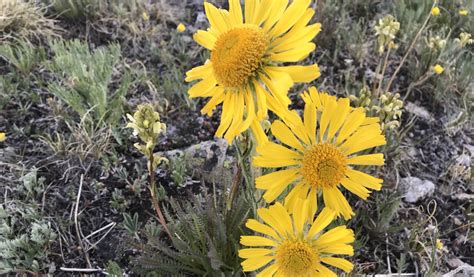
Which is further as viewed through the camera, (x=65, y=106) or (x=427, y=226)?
(x=65, y=106)

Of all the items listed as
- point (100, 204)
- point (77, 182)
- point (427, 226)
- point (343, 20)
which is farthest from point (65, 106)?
point (427, 226)

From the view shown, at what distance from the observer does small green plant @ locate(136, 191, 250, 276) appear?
1956mm

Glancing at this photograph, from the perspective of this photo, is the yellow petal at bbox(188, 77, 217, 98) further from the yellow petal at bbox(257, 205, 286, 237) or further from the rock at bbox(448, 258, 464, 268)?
the rock at bbox(448, 258, 464, 268)

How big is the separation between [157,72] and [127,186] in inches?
45.1

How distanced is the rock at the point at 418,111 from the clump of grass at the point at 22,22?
2824mm

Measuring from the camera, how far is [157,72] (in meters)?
3.42

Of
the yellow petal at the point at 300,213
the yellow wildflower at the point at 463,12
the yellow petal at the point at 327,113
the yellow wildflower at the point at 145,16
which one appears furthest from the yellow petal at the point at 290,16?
the yellow wildflower at the point at 463,12

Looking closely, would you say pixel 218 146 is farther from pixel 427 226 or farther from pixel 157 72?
pixel 427 226

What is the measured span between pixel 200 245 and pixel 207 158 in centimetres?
78

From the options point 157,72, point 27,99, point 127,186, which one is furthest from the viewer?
point 157,72

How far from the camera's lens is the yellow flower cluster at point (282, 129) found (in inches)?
51.7

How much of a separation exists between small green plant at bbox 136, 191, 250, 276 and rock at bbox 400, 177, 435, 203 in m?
1.15

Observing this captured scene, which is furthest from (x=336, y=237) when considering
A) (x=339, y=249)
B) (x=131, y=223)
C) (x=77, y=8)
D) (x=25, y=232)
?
(x=77, y=8)

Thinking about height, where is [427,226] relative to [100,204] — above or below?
above
